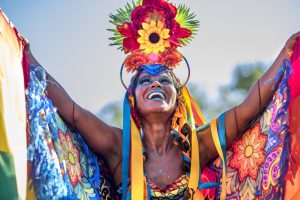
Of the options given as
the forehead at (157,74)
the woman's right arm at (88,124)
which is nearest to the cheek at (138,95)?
the forehead at (157,74)

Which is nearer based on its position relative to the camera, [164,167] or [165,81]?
[164,167]

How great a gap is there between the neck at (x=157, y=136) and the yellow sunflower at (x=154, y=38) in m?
0.49

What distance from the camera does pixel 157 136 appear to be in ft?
15.4

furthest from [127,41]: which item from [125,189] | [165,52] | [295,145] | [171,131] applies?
[295,145]

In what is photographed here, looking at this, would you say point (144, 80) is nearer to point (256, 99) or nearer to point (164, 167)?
point (164, 167)

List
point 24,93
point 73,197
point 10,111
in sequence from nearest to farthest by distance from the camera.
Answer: point 10,111
point 24,93
point 73,197

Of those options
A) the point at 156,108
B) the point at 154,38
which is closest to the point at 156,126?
the point at 156,108

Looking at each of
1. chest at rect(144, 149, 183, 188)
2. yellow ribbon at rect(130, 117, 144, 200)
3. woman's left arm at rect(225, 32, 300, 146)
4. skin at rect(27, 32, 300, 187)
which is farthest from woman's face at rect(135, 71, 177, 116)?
woman's left arm at rect(225, 32, 300, 146)

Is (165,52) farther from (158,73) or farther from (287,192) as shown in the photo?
(287,192)

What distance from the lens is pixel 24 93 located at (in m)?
3.70

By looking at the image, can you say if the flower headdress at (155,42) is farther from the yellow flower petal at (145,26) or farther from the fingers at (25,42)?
the fingers at (25,42)

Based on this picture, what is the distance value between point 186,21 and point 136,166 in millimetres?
1096

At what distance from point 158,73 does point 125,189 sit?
82 cm

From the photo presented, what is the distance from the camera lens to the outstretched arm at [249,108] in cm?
422
